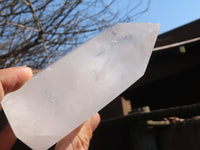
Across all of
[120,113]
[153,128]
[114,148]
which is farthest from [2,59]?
[153,128]

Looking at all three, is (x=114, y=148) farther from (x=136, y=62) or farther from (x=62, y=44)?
(x=62, y=44)

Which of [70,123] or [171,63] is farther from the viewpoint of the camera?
[171,63]

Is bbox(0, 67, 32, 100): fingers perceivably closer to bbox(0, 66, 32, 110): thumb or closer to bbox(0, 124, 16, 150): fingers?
bbox(0, 66, 32, 110): thumb

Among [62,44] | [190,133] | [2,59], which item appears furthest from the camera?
[62,44]

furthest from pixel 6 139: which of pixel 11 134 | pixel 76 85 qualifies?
pixel 76 85

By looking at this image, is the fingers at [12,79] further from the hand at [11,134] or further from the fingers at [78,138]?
the fingers at [78,138]

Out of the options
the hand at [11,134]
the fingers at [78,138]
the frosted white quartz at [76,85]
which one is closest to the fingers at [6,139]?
the hand at [11,134]
